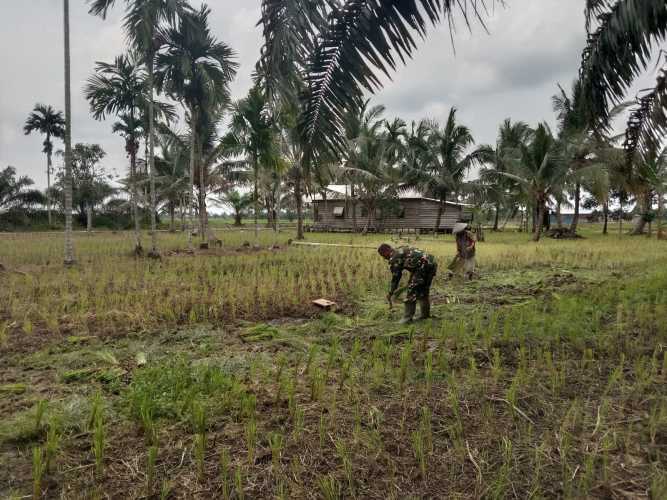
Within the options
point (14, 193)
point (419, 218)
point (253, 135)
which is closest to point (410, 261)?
point (253, 135)

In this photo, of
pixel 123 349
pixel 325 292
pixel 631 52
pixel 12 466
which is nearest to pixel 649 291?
pixel 631 52

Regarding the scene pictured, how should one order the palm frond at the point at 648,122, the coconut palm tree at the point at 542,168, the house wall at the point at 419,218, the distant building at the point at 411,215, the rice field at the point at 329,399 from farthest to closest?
the house wall at the point at 419,218 → the distant building at the point at 411,215 → the coconut palm tree at the point at 542,168 → the palm frond at the point at 648,122 → the rice field at the point at 329,399

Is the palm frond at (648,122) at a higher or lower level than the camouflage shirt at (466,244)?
higher

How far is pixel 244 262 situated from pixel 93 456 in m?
8.16

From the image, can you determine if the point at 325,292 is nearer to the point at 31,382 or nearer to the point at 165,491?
the point at 31,382

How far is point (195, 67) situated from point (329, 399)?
11984 mm

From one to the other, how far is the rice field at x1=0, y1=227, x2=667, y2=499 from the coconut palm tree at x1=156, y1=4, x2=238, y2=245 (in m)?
8.46

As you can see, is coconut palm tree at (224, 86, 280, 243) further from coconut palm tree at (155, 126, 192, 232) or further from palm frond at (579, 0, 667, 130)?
palm frond at (579, 0, 667, 130)

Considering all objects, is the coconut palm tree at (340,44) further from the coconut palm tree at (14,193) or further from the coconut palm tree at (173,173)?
the coconut palm tree at (14,193)

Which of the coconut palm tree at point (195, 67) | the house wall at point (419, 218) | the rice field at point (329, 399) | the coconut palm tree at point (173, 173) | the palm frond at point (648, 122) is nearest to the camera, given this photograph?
the rice field at point (329, 399)

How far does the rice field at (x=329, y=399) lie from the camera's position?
6.90 feet

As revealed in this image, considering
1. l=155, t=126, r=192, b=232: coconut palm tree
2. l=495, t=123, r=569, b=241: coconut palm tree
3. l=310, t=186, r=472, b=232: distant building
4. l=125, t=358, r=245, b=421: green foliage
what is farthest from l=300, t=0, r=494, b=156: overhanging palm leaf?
l=310, t=186, r=472, b=232: distant building

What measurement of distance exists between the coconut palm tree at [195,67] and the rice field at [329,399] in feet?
27.8

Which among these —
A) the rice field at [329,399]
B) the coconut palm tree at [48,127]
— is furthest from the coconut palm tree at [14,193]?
the rice field at [329,399]
